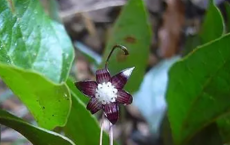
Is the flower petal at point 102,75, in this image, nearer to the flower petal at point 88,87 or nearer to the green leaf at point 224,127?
the flower petal at point 88,87

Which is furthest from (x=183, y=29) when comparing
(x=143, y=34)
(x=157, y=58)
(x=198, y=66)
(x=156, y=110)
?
(x=198, y=66)

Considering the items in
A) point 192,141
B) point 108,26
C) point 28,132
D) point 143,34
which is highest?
point 108,26

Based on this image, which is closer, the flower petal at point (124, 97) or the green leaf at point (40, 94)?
the green leaf at point (40, 94)

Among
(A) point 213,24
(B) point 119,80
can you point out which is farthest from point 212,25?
(B) point 119,80

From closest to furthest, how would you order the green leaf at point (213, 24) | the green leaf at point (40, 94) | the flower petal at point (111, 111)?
the green leaf at point (40, 94)
the flower petal at point (111, 111)
the green leaf at point (213, 24)

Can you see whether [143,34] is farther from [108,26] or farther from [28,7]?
[108,26]

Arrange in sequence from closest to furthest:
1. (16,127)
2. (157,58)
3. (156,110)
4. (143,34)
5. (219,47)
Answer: (16,127), (219,47), (143,34), (156,110), (157,58)

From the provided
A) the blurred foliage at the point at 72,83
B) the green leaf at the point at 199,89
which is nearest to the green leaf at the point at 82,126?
the blurred foliage at the point at 72,83
